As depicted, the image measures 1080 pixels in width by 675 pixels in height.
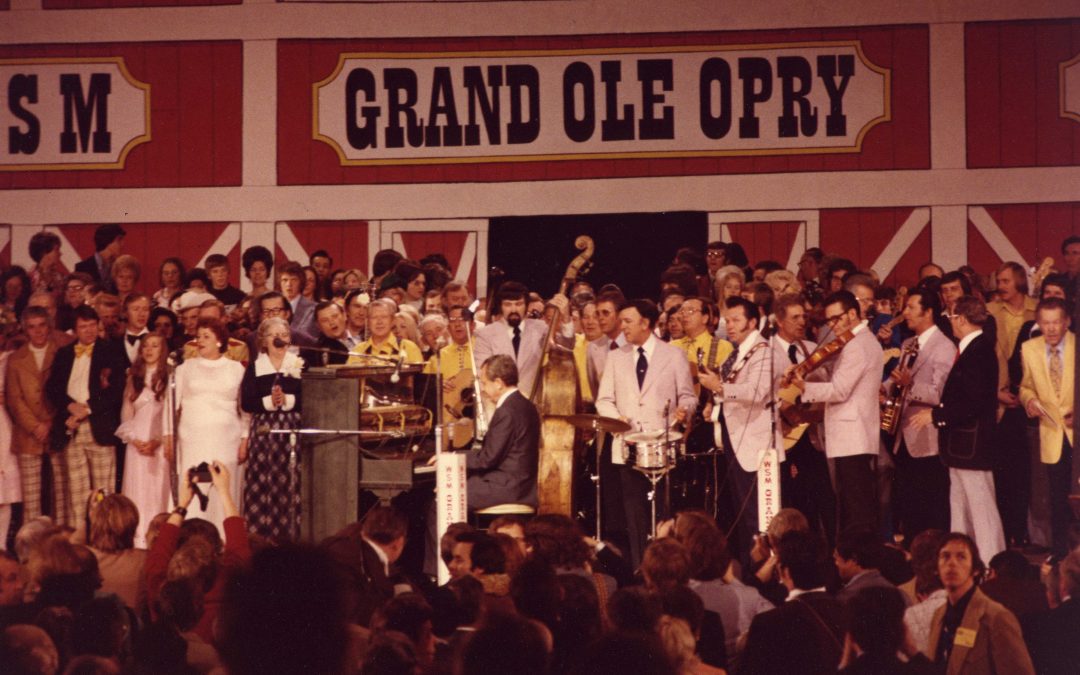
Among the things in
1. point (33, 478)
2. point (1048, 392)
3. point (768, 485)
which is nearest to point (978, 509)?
point (1048, 392)

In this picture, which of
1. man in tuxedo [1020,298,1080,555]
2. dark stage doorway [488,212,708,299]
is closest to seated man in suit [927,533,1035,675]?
man in tuxedo [1020,298,1080,555]

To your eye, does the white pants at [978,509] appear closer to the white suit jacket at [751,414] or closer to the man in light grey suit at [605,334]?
the white suit jacket at [751,414]

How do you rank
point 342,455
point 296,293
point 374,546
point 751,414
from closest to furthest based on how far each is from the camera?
point 374,546, point 342,455, point 751,414, point 296,293

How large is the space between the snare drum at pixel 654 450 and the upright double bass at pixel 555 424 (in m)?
0.53

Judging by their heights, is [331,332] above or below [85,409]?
above

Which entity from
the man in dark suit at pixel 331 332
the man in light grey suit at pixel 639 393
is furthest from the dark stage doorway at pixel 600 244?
the man in light grey suit at pixel 639 393

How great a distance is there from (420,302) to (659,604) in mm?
7671

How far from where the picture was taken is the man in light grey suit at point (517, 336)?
11375 mm

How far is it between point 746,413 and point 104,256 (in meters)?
7.31

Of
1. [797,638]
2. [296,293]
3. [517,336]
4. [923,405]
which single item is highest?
[296,293]

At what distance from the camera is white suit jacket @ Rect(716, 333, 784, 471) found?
1027 cm

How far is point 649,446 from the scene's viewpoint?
10141 millimetres

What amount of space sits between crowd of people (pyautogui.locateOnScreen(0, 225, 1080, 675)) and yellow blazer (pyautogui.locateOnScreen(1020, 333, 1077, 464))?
0.02 m

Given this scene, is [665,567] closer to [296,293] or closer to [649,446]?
[649,446]
